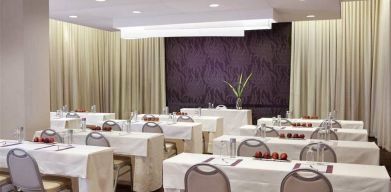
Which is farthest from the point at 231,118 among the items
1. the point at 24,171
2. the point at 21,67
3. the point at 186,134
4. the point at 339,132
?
the point at 24,171

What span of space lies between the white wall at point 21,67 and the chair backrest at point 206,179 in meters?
3.25

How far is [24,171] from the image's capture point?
13.1 ft

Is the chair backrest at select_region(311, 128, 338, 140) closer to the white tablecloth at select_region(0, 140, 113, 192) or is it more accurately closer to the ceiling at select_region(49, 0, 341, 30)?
the ceiling at select_region(49, 0, 341, 30)

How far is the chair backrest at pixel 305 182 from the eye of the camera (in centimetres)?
321

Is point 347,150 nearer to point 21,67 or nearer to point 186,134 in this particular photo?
point 186,134

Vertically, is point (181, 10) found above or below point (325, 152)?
above

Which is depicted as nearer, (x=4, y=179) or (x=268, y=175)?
(x=268, y=175)

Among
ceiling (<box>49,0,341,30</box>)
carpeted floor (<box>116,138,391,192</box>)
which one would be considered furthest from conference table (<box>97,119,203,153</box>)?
ceiling (<box>49,0,341,30</box>)

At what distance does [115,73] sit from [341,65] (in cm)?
666

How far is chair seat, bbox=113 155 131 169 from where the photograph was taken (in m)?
5.31

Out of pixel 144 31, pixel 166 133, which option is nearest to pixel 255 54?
pixel 144 31

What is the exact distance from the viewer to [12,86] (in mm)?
5934

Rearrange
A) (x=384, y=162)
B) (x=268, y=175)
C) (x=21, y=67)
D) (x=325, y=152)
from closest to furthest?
(x=268, y=175) < (x=325, y=152) < (x=21, y=67) < (x=384, y=162)

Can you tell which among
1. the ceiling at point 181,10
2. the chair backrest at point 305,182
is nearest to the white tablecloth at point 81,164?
the chair backrest at point 305,182
